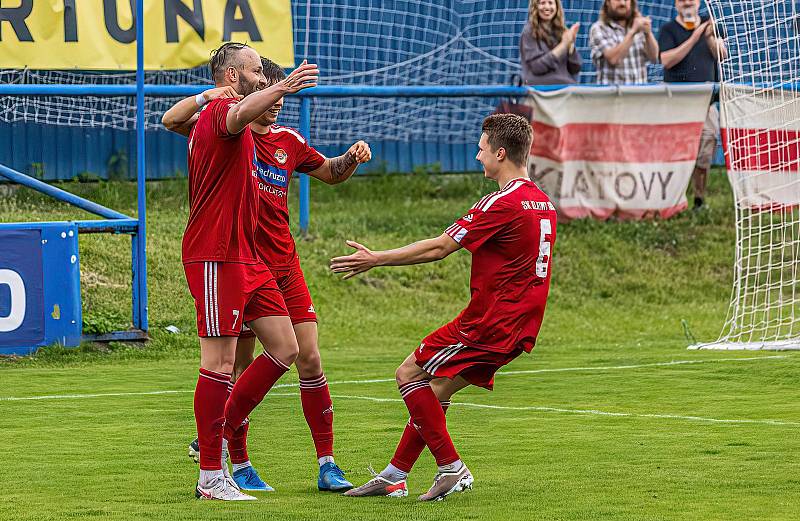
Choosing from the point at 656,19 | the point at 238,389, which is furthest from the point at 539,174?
the point at 238,389

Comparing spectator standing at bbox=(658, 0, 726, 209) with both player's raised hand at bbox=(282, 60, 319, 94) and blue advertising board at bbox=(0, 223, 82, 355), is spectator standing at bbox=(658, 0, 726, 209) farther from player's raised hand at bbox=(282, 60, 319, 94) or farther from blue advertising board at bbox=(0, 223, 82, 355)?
player's raised hand at bbox=(282, 60, 319, 94)

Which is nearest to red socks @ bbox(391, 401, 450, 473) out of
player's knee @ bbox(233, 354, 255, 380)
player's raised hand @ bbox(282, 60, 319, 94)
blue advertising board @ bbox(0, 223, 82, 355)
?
player's knee @ bbox(233, 354, 255, 380)

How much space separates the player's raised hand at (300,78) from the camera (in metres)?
5.89

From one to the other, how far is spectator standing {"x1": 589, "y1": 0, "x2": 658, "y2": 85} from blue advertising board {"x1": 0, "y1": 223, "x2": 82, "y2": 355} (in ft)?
22.8

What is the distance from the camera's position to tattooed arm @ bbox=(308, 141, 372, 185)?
704 cm

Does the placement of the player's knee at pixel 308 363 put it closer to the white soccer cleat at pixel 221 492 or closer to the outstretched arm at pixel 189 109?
the white soccer cleat at pixel 221 492

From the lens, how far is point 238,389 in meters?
6.71

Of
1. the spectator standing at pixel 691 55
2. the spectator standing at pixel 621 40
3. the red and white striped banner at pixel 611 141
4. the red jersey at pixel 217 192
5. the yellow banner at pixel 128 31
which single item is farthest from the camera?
the spectator standing at pixel 691 55

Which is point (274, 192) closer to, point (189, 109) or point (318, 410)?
point (189, 109)

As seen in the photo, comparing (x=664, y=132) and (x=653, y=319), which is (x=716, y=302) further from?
(x=664, y=132)

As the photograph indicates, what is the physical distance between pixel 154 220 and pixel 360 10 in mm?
4925

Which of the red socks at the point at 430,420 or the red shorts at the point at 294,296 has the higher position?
the red shorts at the point at 294,296

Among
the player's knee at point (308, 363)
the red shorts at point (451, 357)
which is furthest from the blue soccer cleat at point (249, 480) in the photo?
the red shorts at point (451, 357)

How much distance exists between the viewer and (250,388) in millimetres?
6684
